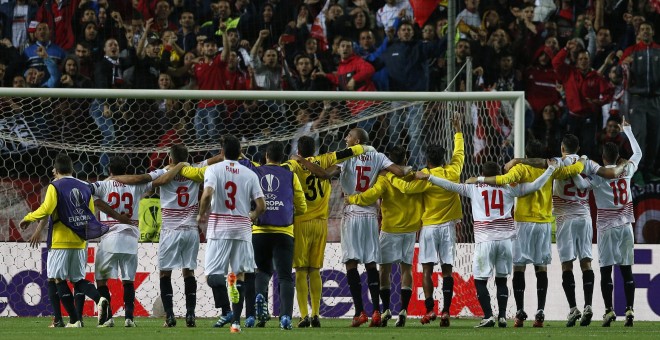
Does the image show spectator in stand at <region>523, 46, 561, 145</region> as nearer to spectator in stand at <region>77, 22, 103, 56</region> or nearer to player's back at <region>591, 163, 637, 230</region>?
player's back at <region>591, 163, 637, 230</region>

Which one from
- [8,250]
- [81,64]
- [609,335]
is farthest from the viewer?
[81,64]

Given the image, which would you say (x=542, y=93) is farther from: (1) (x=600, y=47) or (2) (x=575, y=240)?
(2) (x=575, y=240)

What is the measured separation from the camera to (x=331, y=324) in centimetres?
1399

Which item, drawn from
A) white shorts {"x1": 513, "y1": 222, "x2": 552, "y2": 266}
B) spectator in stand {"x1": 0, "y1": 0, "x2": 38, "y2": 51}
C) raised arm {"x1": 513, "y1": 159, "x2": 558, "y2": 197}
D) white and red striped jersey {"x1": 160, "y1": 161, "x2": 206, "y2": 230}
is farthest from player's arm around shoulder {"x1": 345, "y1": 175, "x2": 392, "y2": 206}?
spectator in stand {"x1": 0, "y1": 0, "x2": 38, "y2": 51}

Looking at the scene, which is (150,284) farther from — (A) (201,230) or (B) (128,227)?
(B) (128,227)

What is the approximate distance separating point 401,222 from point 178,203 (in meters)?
2.65

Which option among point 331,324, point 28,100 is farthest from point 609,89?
point 28,100

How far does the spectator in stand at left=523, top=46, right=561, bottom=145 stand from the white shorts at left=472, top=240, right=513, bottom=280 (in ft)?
20.9

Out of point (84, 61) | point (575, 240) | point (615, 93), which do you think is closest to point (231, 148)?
point (575, 240)

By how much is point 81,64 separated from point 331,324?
7.15m

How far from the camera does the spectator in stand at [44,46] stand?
1880cm

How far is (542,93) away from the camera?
19.7m

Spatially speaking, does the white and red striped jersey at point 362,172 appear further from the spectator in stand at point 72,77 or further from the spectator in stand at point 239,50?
the spectator in stand at point 72,77

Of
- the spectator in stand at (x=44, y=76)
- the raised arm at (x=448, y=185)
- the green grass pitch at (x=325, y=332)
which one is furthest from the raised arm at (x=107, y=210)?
the spectator in stand at (x=44, y=76)
